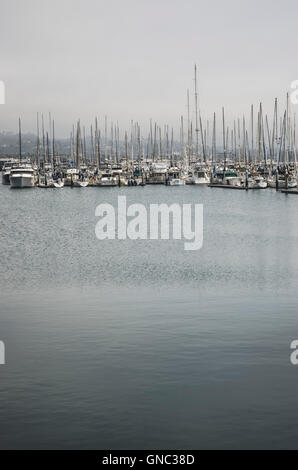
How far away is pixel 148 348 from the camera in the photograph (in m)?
19.6

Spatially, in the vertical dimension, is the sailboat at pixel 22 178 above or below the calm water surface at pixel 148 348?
above

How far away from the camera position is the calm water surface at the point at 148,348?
1398cm

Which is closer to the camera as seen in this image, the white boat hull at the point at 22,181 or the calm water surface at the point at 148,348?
the calm water surface at the point at 148,348

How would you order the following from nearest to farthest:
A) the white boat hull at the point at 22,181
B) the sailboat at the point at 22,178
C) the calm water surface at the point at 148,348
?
the calm water surface at the point at 148,348 < the white boat hull at the point at 22,181 < the sailboat at the point at 22,178

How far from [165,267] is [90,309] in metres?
10.4

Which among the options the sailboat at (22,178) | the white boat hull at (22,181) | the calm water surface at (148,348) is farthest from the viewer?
the sailboat at (22,178)

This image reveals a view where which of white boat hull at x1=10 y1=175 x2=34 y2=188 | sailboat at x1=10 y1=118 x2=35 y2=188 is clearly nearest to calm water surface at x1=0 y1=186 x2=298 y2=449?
white boat hull at x1=10 y1=175 x2=34 y2=188

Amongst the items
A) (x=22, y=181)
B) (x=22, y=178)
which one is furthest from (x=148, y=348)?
(x=22, y=181)

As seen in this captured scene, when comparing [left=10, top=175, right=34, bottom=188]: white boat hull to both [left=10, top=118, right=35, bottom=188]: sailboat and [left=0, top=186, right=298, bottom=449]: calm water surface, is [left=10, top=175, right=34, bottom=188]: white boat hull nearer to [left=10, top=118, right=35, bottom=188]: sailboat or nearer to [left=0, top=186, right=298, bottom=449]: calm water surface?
[left=10, top=118, right=35, bottom=188]: sailboat

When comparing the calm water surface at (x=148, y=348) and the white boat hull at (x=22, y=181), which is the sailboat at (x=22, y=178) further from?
the calm water surface at (x=148, y=348)

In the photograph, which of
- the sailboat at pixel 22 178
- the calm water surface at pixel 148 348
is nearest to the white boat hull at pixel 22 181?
the sailboat at pixel 22 178

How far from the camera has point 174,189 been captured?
404ft

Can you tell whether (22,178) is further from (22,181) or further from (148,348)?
(148,348)
